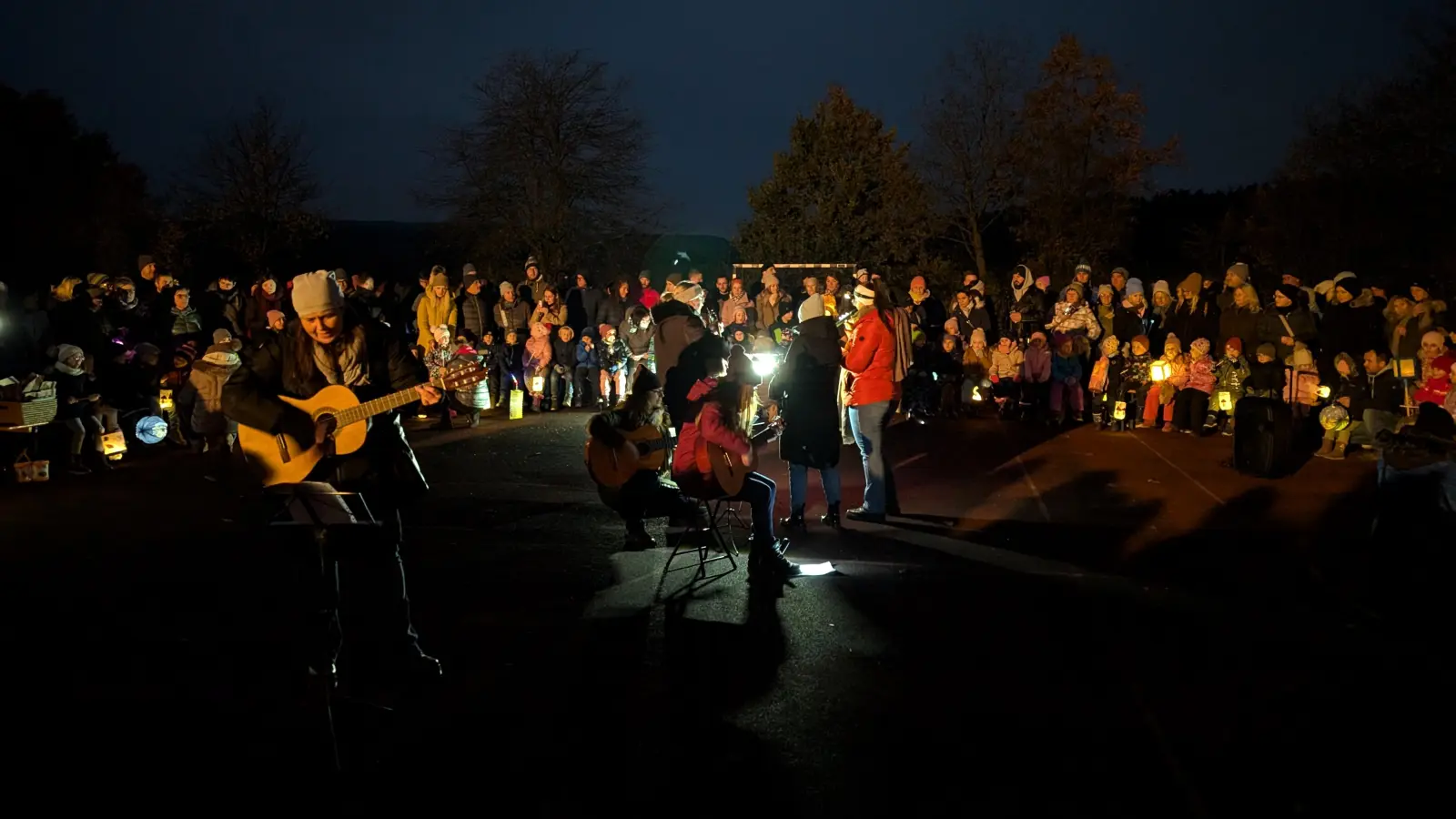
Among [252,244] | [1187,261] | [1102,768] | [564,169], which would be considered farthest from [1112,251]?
[1102,768]

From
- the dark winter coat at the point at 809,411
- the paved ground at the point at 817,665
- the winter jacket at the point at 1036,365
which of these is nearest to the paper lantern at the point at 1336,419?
the paved ground at the point at 817,665

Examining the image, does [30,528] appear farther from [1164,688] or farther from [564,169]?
[564,169]

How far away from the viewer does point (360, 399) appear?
5.06 m

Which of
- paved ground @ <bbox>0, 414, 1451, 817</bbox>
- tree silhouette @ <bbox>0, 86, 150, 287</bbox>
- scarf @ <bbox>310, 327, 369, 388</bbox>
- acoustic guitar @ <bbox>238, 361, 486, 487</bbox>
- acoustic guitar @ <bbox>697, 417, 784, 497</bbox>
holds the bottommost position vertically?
paved ground @ <bbox>0, 414, 1451, 817</bbox>

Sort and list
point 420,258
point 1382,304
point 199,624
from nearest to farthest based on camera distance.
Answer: point 199,624
point 1382,304
point 420,258

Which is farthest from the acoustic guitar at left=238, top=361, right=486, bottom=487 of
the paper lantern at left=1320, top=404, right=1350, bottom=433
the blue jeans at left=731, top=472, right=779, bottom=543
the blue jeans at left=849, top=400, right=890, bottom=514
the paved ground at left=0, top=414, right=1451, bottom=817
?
the paper lantern at left=1320, top=404, right=1350, bottom=433

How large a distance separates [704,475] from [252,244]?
21.0 m

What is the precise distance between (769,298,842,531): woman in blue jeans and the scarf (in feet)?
11.6

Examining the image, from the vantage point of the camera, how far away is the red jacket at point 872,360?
325 inches

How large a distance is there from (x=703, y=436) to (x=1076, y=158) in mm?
22415

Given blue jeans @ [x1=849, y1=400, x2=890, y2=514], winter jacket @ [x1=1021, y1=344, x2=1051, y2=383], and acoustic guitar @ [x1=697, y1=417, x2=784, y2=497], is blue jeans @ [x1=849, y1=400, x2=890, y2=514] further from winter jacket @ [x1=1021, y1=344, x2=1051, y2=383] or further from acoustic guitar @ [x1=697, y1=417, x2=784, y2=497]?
winter jacket @ [x1=1021, y1=344, x2=1051, y2=383]

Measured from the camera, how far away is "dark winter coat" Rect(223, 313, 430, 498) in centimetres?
497

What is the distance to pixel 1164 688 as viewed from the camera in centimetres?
502

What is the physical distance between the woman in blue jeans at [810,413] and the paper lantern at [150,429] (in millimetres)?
7445
